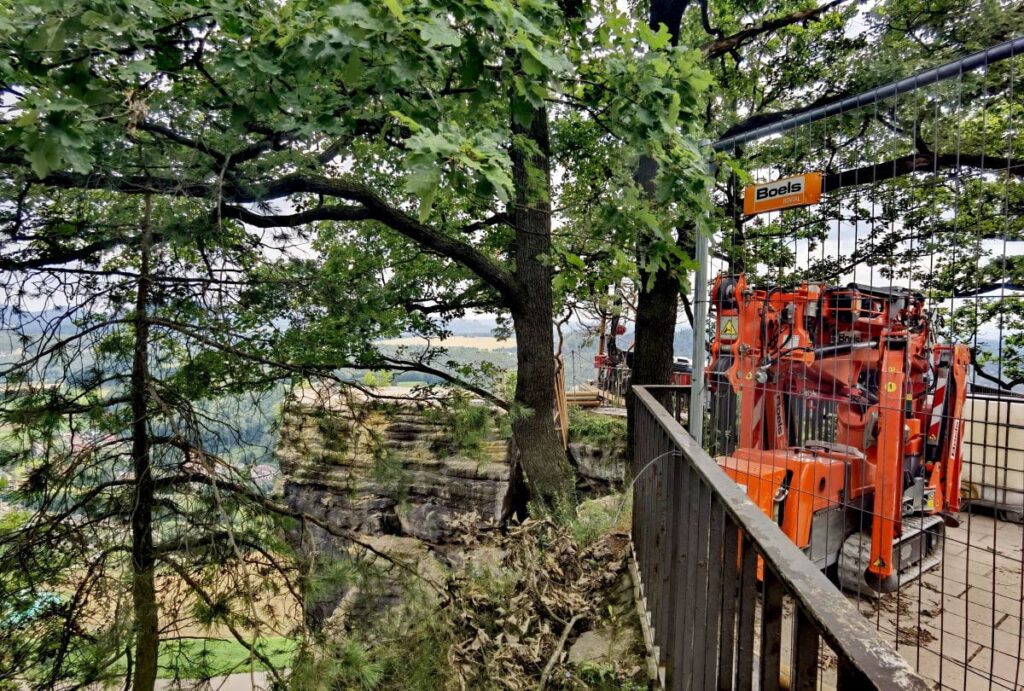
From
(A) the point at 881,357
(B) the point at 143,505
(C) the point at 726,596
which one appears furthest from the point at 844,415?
(B) the point at 143,505

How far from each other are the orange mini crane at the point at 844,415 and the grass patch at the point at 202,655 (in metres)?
2.85

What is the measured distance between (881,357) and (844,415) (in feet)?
3.61

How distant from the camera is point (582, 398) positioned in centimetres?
1302

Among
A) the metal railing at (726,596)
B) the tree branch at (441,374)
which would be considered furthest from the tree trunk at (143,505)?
the tree branch at (441,374)

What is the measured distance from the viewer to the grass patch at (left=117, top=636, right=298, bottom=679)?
9.51 feet

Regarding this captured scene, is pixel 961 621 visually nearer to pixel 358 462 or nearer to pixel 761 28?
pixel 358 462

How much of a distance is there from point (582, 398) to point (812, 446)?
29.6 feet

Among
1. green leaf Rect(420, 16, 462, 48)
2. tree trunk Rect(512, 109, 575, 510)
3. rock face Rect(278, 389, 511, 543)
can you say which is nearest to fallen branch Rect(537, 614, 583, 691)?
rock face Rect(278, 389, 511, 543)

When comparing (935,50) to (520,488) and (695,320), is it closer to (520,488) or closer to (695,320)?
(695,320)

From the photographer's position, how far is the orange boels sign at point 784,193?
262 cm

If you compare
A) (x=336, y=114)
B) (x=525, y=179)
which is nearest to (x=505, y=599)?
(x=336, y=114)

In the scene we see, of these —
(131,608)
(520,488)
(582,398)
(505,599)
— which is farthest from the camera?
(582,398)

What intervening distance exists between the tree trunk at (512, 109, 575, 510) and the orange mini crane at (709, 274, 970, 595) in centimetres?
219

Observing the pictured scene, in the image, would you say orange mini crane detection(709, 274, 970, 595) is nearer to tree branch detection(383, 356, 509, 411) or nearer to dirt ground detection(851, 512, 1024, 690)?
dirt ground detection(851, 512, 1024, 690)
